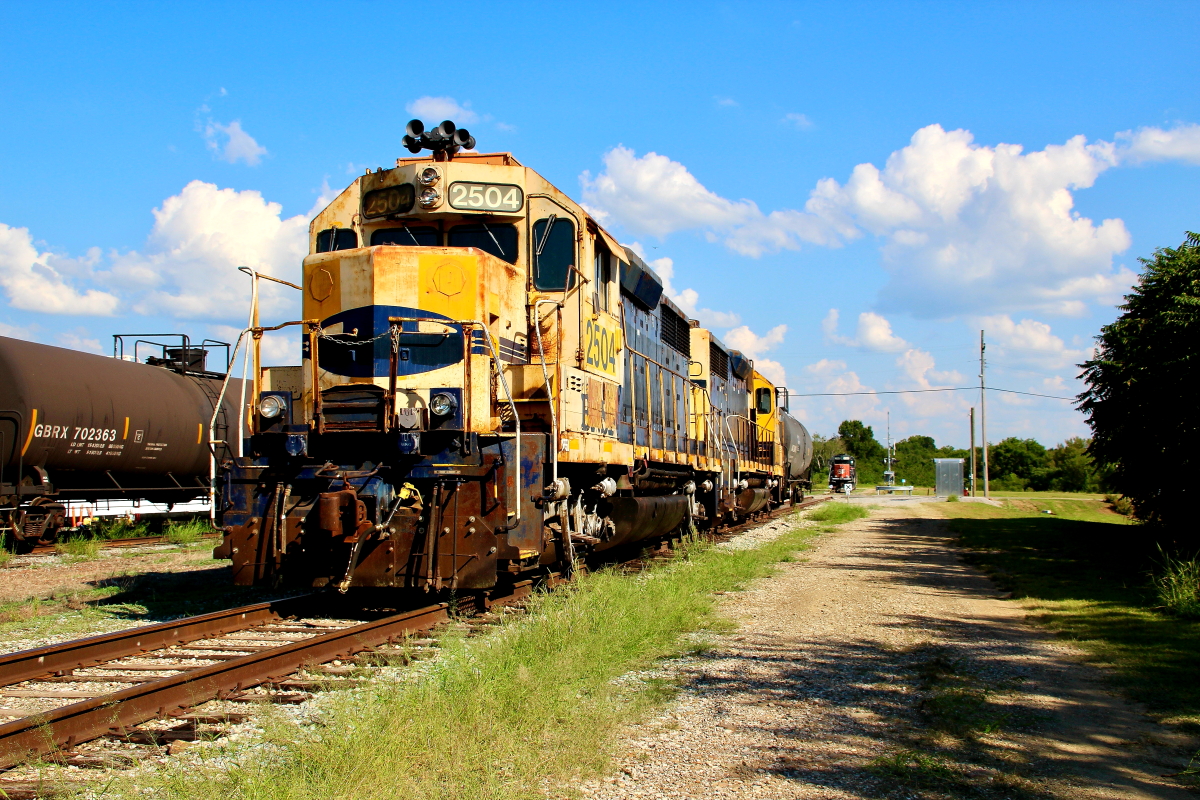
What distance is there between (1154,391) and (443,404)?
1023 centimetres

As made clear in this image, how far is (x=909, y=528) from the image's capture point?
70.9ft

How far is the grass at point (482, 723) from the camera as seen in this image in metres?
3.64

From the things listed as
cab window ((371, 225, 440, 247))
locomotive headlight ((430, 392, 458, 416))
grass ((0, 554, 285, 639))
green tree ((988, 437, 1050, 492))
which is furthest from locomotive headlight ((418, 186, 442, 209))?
green tree ((988, 437, 1050, 492))

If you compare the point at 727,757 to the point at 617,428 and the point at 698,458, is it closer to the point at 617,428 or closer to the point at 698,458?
the point at 617,428

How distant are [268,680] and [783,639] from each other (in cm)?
384

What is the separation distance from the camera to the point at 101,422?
15.0 metres

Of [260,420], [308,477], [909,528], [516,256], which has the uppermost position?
[516,256]

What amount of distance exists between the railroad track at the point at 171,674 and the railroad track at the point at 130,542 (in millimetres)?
8716

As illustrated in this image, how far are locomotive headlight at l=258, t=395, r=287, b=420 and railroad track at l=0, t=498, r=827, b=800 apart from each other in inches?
64.7

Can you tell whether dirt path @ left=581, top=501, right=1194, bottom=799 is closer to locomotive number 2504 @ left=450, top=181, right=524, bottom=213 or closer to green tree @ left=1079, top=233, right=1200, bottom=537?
locomotive number 2504 @ left=450, top=181, right=524, bottom=213

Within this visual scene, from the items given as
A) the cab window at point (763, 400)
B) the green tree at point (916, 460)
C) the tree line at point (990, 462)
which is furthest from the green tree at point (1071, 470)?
the cab window at point (763, 400)

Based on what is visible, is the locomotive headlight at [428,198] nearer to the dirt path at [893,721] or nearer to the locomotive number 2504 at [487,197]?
the locomotive number 2504 at [487,197]

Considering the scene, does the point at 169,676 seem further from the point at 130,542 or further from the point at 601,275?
the point at 130,542

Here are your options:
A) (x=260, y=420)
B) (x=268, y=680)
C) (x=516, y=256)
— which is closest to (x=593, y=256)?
(x=516, y=256)
